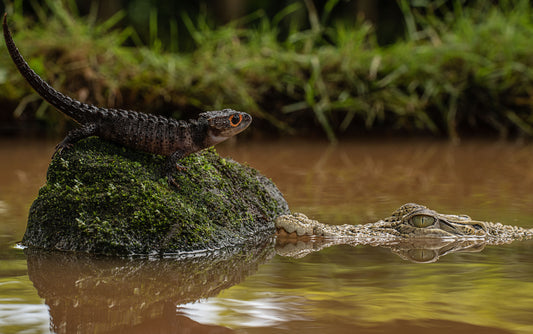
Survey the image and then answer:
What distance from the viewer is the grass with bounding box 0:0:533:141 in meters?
8.02

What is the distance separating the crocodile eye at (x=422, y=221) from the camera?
356 centimetres

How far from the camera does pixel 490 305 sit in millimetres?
2258

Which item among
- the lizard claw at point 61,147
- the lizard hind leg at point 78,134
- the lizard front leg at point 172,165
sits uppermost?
the lizard hind leg at point 78,134

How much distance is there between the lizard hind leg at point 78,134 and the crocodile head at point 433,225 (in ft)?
5.33

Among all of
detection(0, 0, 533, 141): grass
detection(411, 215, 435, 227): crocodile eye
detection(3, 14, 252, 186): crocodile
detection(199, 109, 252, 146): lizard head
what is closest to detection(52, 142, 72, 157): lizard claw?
detection(3, 14, 252, 186): crocodile

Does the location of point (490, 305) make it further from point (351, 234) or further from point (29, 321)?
point (29, 321)

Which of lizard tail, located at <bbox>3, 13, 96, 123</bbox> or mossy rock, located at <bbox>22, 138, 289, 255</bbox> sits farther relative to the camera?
lizard tail, located at <bbox>3, 13, 96, 123</bbox>

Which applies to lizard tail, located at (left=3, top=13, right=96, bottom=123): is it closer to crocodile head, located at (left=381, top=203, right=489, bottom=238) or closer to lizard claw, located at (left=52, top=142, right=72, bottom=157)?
lizard claw, located at (left=52, top=142, right=72, bottom=157)

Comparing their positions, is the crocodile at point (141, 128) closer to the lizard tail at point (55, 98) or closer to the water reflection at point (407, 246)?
the lizard tail at point (55, 98)

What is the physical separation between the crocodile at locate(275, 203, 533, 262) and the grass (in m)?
4.39

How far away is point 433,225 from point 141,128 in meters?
1.64

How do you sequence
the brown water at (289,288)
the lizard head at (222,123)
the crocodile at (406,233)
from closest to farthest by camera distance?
the brown water at (289,288), the crocodile at (406,233), the lizard head at (222,123)

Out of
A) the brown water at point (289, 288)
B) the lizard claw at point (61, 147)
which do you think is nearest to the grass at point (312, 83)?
the brown water at point (289, 288)

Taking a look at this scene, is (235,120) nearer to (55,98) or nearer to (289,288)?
(55,98)
